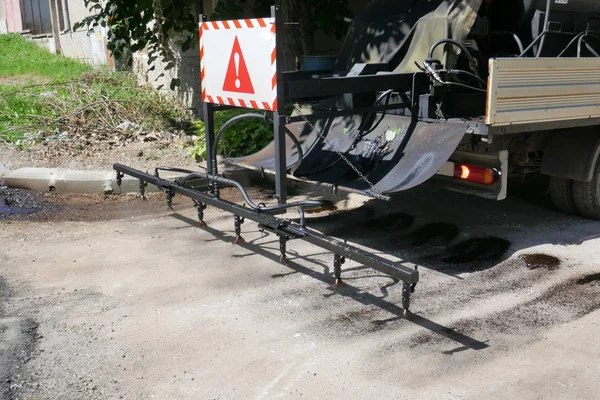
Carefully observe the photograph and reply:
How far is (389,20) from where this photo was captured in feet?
21.5

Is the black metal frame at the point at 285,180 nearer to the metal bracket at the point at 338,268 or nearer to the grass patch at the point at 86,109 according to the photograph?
the metal bracket at the point at 338,268

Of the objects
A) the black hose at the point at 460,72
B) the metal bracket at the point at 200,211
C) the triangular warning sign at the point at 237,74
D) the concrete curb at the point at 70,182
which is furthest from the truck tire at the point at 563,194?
the concrete curb at the point at 70,182

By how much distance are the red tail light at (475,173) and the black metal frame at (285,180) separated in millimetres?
628

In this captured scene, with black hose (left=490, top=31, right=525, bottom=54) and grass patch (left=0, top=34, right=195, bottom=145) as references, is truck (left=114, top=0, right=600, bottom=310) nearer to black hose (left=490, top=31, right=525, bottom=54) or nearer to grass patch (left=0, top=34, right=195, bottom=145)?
black hose (left=490, top=31, right=525, bottom=54)

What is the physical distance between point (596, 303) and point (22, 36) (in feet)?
63.2

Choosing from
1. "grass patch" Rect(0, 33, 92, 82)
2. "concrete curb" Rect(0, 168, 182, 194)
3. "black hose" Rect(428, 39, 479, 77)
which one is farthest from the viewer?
"grass patch" Rect(0, 33, 92, 82)

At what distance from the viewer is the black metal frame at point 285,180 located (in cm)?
418

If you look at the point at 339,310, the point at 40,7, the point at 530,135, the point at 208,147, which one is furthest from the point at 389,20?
the point at 40,7

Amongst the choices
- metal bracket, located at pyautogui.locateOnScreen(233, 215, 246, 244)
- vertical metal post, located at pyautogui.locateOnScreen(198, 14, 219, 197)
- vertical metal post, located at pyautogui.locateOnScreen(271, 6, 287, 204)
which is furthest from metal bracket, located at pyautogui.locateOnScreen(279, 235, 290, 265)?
vertical metal post, located at pyautogui.locateOnScreen(198, 14, 219, 197)

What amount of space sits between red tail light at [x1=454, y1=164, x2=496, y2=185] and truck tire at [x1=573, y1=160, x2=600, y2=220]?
139cm

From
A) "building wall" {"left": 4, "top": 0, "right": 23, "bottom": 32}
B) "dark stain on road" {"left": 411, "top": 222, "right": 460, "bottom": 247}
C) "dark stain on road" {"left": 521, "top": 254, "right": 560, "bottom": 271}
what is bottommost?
"dark stain on road" {"left": 521, "top": 254, "right": 560, "bottom": 271}

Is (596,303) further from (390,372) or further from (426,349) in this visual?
(390,372)

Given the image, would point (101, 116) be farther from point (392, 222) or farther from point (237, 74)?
point (392, 222)

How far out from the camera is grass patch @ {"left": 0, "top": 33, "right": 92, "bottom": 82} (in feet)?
45.6
